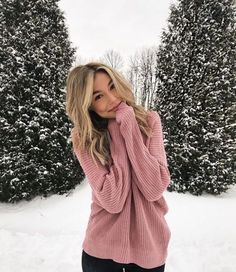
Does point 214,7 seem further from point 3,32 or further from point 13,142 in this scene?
point 13,142

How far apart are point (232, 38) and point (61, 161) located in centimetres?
593

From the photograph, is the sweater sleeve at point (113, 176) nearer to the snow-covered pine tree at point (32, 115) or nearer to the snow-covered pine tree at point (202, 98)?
the snow-covered pine tree at point (32, 115)

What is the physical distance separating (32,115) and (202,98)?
4640 mm

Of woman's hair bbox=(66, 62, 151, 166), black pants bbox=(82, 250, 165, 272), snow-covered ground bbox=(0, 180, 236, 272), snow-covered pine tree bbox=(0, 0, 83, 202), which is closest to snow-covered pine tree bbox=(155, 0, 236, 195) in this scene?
snow-covered ground bbox=(0, 180, 236, 272)

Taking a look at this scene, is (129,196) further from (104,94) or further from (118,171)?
(104,94)

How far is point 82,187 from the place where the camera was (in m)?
8.60

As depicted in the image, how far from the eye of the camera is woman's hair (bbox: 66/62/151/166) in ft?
5.76

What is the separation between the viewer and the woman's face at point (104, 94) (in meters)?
1.79

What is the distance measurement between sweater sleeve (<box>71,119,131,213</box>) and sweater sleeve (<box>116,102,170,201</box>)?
0.06m

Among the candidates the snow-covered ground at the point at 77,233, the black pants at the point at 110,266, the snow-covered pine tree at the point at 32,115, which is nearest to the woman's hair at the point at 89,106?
the black pants at the point at 110,266

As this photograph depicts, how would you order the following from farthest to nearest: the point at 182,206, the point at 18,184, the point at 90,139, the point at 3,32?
the point at 3,32, the point at 18,184, the point at 182,206, the point at 90,139

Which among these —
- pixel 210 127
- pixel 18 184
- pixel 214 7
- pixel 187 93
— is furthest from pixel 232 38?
pixel 18 184

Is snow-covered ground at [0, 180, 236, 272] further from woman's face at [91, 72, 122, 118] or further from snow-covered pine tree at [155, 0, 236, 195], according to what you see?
woman's face at [91, 72, 122, 118]

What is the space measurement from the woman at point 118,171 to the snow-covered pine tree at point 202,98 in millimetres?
6472
